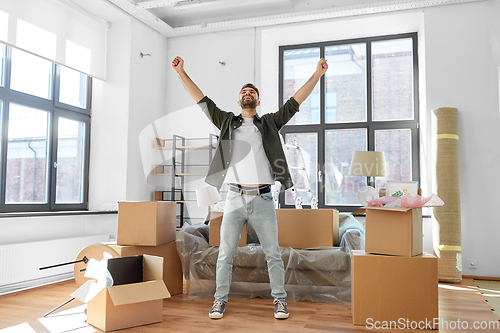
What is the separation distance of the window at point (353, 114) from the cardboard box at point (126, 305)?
2.67m

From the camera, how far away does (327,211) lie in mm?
3133

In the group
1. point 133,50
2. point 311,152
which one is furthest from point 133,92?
point 311,152

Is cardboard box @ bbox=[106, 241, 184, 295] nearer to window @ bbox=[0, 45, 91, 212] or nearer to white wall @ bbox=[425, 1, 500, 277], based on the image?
window @ bbox=[0, 45, 91, 212]

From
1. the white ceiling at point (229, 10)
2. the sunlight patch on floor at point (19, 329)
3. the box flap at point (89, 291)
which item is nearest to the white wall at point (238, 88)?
the white ceiling at point (229, 10)

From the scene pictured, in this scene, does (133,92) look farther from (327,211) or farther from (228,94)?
(327,211)

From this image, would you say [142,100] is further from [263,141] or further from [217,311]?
[217,311]

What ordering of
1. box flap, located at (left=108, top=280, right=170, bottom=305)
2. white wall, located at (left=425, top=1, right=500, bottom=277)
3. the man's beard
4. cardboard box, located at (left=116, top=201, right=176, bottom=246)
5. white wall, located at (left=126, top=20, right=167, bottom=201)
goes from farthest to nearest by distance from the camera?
white wall, located at (left=126, top=20, right=167, bottom=201) < white wall, located at (left=425, top=1, right=500, bottom=277) < cardboard box, located at (left=116, top=201, right=176, bottom=246) < the man's beard < box flap, located at (left=108, top=280, right=170, bottom=305)

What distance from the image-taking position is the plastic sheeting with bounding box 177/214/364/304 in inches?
117

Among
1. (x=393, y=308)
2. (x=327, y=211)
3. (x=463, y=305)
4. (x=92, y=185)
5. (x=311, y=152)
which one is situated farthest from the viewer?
(x=311, y=152)

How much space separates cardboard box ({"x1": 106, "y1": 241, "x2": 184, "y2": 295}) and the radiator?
989mm

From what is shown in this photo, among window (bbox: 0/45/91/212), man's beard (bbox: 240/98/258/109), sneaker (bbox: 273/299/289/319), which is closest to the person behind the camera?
sneaker (bbox: 273/299/289/319)

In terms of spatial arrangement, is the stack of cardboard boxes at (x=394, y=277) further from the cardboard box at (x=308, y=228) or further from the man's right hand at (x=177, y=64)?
the man's right hand at (x=177, y=64)

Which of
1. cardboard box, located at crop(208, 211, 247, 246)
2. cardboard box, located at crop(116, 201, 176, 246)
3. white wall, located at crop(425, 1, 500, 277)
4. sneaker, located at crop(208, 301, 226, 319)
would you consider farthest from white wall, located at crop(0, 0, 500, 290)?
sneaker, located at crop(208, 301, 226, 319)

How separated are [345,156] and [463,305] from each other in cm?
232
